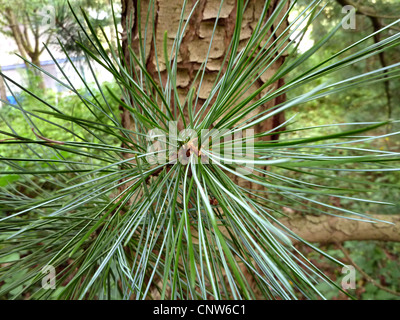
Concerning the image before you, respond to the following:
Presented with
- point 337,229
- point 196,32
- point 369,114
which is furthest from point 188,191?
point 369,114

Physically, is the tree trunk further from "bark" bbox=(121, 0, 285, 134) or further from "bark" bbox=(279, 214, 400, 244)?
"bark" bbox=(279, 214, 400, 244)

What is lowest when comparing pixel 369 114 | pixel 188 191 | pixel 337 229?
pixel 337 229

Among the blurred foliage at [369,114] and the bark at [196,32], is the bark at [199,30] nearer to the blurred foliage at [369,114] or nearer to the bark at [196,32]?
the bark at [196,32]

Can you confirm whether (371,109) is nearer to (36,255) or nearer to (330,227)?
(330,227)

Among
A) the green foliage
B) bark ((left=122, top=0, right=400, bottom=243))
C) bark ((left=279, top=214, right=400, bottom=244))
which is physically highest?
bark ((left=122, top=0, right=400, bottom=243))

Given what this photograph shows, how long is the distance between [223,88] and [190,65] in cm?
22

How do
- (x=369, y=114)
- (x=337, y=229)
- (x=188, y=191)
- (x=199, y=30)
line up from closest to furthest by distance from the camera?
(x=188, y=191) → (x=199, y=30) → (x=337, y=229) → (x=369, y=114)

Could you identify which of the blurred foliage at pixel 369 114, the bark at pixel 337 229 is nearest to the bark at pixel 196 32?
the bark at pixel 337 229

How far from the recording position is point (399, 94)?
3.60 ft

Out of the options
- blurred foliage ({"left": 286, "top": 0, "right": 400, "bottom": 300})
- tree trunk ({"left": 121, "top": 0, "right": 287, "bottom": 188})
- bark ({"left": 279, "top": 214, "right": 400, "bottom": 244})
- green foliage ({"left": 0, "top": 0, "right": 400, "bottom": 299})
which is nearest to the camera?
green foliage ({"left": 0, "top": 0, "right": 400, "bottom": 299})

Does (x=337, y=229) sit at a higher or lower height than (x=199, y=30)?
lower

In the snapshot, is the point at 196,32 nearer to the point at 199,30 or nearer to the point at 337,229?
the point at 199,30

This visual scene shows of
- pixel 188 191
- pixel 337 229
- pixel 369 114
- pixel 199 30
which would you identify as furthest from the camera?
pixel 369 114

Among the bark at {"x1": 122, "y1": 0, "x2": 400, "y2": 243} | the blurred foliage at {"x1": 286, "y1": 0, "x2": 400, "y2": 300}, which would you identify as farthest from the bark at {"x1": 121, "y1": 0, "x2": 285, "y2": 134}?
the blurred foliage at {"x1": 286, "y1": 0, "x2": 400, "y2": 300}
